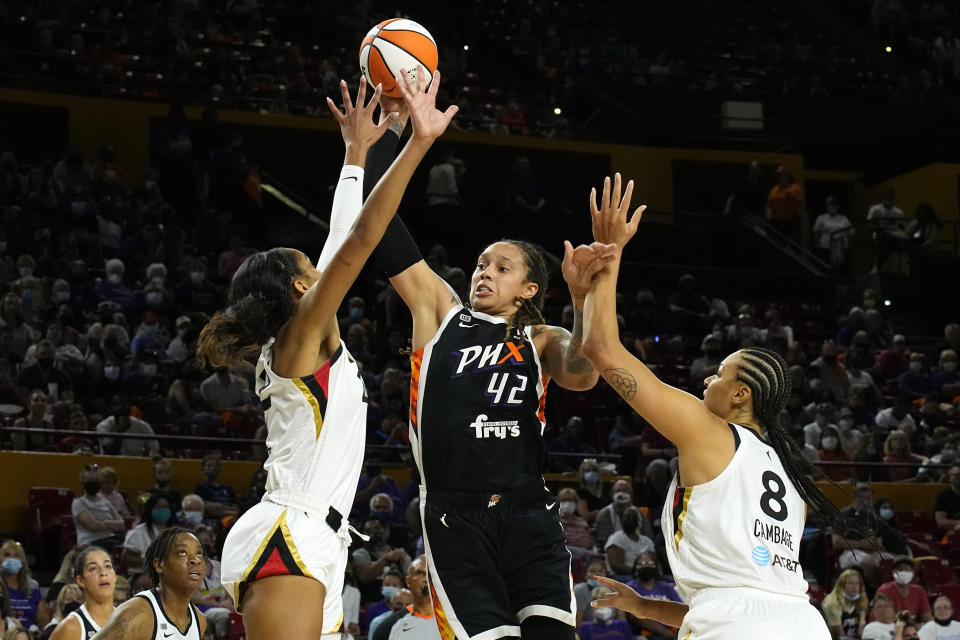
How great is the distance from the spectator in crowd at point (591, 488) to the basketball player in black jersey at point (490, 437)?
7559 mm

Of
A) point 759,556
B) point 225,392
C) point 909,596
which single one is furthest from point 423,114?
point 225,392

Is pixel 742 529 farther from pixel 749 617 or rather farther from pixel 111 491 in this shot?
pixel 111 491

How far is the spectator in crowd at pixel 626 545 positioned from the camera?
436 inches

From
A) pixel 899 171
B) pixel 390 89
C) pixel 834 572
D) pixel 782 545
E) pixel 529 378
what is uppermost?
pixel 899 171

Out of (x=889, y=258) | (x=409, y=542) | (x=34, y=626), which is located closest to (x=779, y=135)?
(x=889, y=258)

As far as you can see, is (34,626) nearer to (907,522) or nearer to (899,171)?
(907,522)

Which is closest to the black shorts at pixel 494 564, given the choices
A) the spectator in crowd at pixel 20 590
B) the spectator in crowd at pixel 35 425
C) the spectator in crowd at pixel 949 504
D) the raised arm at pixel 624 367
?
the raised arm at pixel 624 367

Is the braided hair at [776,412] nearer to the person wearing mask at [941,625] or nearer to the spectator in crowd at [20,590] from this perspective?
the spectator in crowd at [20,590]

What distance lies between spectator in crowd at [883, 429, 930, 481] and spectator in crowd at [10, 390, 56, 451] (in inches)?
348

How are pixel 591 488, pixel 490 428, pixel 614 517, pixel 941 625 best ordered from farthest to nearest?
pixel 591 488
pixel 614 517
pixel 941 625
pixel 490 428

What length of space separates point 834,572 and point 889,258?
1014 cm

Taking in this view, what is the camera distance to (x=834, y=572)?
12.1 m

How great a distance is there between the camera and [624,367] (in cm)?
409

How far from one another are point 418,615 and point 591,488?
4.98 meters
